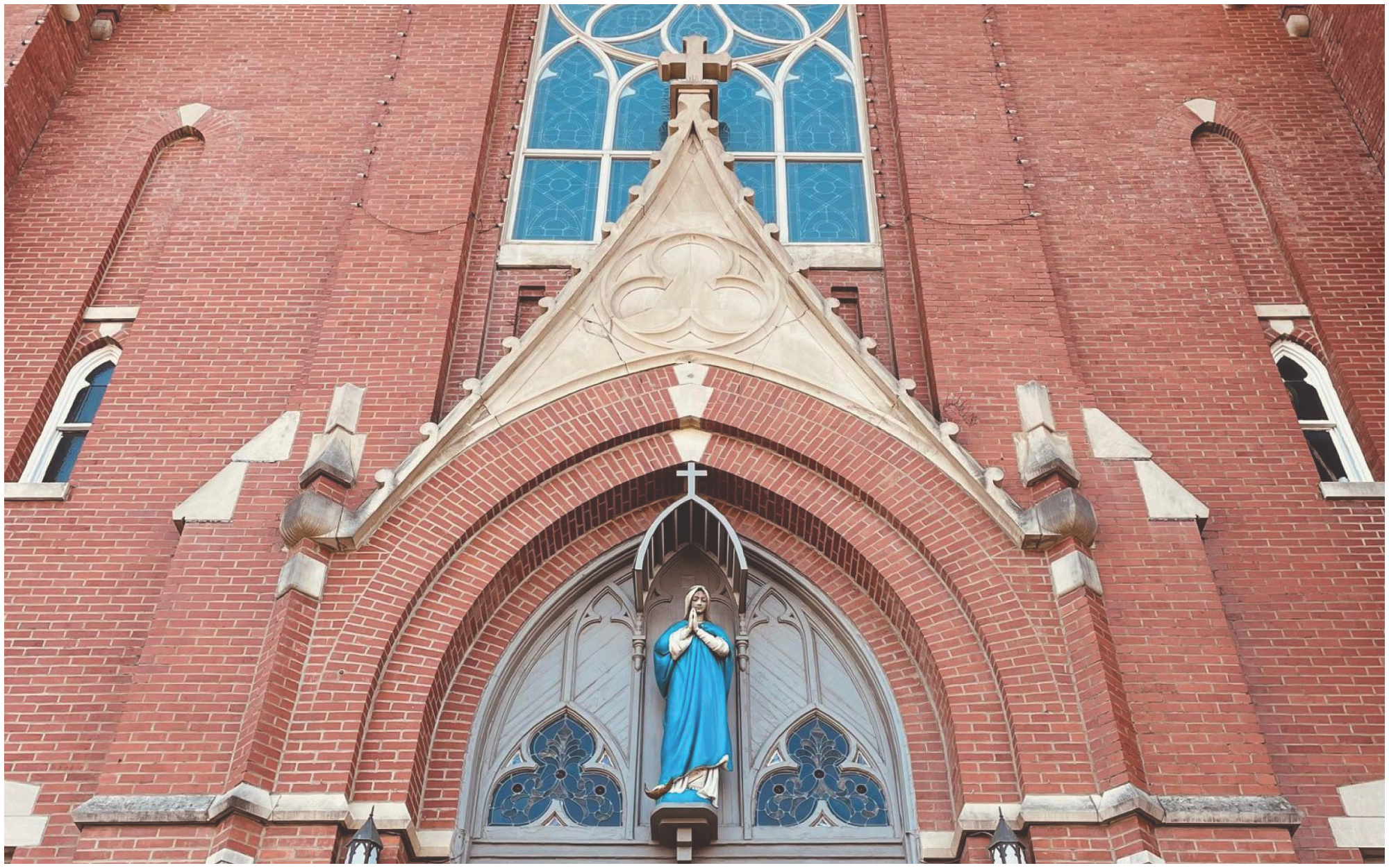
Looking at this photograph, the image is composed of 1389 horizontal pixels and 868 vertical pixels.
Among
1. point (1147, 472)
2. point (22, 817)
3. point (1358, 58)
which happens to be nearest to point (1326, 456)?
point (1147, 472)

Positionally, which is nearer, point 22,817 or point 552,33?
point 22,817

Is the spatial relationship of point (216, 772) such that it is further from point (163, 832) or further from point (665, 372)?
point (665, 372)

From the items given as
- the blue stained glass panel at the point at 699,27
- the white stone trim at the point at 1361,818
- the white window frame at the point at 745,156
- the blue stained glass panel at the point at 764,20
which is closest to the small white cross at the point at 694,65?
the white window frame at the point at 745,156

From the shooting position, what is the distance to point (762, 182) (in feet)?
46.8

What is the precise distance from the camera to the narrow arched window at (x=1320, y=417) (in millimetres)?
12022

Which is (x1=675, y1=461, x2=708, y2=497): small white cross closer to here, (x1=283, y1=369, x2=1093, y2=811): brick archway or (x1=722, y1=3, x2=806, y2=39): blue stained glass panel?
(x1=283, y1=369, x2=1093, y2=811): brick archway

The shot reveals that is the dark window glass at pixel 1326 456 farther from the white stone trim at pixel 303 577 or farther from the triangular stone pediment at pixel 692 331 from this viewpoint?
the white stone trim at pixel 303 577

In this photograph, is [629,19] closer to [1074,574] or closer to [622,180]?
[622,180]

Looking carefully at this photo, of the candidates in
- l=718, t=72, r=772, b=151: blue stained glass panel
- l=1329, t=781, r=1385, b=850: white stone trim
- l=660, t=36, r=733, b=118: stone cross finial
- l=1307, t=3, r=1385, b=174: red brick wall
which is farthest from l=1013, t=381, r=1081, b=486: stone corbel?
l=1307, t=3, r=1385, b=174: red brick wall

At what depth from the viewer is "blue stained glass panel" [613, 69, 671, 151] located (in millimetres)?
14562

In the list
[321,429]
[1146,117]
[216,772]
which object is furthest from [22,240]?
[1146,117]

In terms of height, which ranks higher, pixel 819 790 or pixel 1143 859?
pixel 819 790

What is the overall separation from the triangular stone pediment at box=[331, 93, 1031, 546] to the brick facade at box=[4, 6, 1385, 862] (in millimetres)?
188

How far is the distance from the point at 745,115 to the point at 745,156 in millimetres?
678
